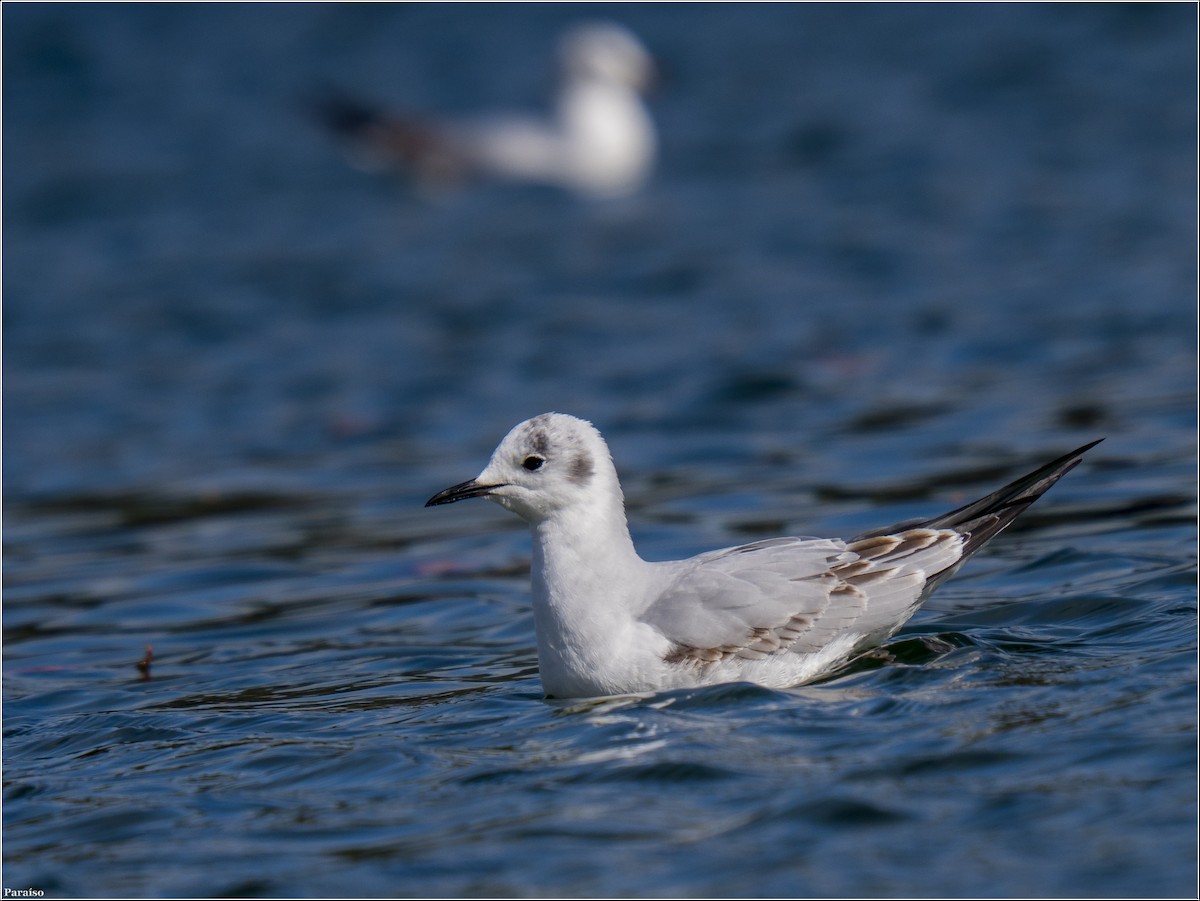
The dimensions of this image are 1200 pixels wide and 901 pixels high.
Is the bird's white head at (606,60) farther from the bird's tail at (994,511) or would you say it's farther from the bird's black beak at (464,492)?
the bird's black beak at (464,492)

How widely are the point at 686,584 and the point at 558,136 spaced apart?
16716 mm

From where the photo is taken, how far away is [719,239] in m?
19.4

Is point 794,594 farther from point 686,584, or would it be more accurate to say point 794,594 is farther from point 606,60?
point 606,60

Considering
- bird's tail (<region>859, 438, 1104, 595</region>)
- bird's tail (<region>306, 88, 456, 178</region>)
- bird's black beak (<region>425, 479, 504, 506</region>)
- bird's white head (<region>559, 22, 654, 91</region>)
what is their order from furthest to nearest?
bird's white head (<region>559, 22, 654, 91</region>) → bird's tail (<region>306, 88, 456, 178</region>) → bird's tail (<region>859, 438, 1104, 595</region>) → bird's black beak (<region>425, 479, 504, 506</region>)

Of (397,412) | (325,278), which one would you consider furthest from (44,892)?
(325,278)

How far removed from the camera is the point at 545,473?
6.97 meters

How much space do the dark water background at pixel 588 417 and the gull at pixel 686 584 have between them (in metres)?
0.19

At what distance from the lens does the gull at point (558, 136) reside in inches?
879

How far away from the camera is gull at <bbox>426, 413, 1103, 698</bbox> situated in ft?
21.7

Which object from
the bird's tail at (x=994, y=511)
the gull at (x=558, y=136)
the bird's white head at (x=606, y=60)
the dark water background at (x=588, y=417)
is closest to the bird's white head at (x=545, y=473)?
the dark water background at (x=588, y=417)

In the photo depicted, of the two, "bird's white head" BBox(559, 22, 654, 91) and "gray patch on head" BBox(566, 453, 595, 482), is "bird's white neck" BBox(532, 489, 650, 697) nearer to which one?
"gray patch on head" BBox(566, 453, 595, 482)

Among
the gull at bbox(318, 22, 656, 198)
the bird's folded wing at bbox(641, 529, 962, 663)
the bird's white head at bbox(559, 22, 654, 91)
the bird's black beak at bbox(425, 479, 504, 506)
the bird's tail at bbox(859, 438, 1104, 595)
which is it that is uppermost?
the bird's white head at bbox(559, 22, 654, 91)

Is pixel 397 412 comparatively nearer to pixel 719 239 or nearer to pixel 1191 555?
pixel 719 239

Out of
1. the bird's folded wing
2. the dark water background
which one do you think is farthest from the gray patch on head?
the dark water background
